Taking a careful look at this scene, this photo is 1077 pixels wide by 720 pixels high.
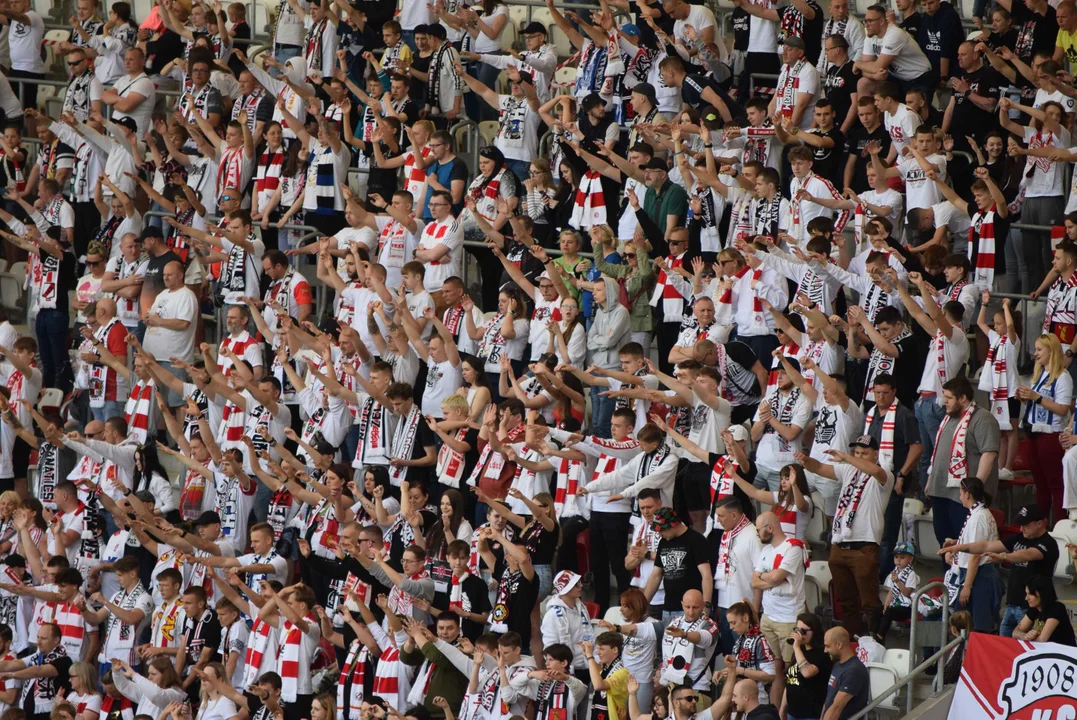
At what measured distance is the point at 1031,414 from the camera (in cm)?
1439

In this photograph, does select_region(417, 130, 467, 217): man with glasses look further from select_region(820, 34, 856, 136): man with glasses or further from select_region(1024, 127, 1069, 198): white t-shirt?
select_region(1024, 127, 1069, 198): white t-shirt

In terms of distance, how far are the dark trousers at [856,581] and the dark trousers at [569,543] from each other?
1.96 metres

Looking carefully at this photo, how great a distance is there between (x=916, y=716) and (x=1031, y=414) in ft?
9.82

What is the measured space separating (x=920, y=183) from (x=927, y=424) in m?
2.29

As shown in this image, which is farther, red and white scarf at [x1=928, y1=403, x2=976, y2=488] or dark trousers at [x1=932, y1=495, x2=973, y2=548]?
dark trousers at [x1=932, y1=495, x2=973, y2=548]

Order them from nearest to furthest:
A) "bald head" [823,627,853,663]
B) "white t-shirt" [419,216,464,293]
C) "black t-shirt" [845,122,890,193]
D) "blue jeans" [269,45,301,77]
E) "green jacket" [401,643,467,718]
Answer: "bald head" [823,627,853,663], "green jacket" [401,643,467,718], "black t-shirt" [845,122,890,193], "white t-shirt" [419,216,464,293], "blue jeans" [269,45,301,77]

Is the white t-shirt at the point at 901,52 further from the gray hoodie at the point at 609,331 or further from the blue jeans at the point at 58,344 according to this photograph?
the blue jeans at the point at 58,344

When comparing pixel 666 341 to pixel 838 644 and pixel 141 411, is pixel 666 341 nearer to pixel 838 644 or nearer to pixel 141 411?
pixel 838 644

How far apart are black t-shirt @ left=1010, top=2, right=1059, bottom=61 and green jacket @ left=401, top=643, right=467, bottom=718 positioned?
734 cm

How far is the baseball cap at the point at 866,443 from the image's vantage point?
13.5m

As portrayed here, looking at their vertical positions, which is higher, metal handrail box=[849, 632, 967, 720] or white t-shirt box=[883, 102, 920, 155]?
white t-shirt box=[883, 102, 920, 155]

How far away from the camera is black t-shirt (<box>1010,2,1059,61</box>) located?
16875mm

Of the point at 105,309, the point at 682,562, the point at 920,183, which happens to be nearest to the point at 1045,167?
the point at 920,183

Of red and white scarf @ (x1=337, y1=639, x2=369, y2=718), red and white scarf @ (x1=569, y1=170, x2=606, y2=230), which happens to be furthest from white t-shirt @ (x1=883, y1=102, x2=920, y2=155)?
red and white scarf @ (x1=337, y1=639, x2=369, y2=718)
